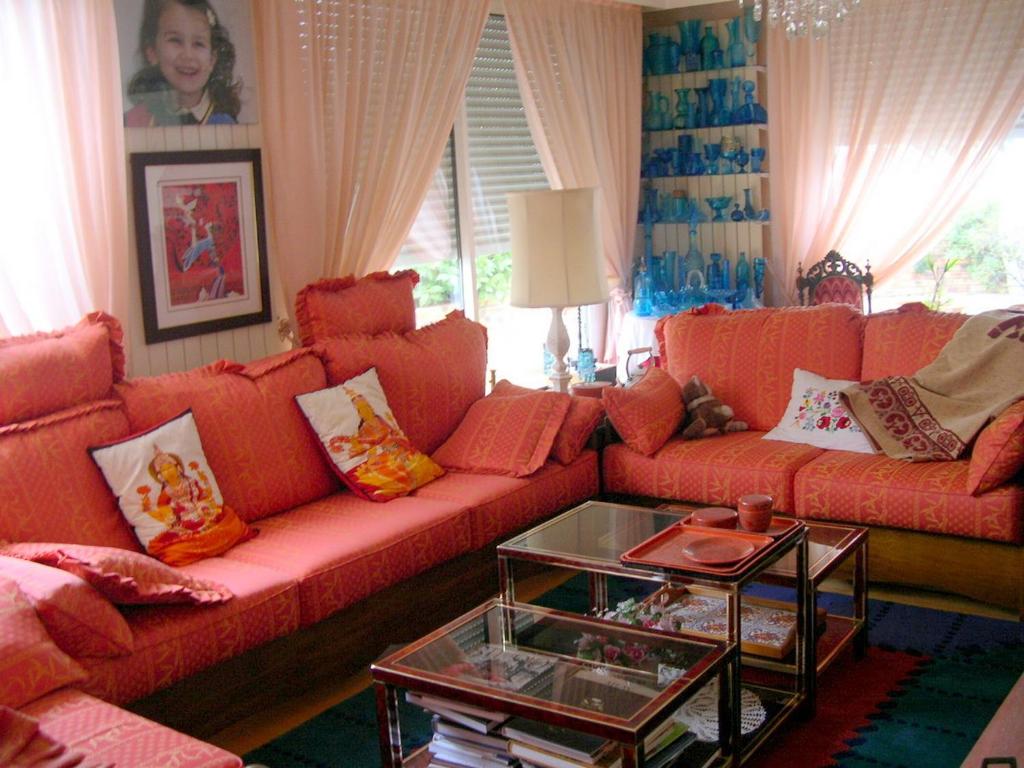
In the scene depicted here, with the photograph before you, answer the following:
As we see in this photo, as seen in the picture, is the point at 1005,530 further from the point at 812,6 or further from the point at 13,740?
the point at 13,740

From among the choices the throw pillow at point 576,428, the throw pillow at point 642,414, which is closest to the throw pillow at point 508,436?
the throw pillow at point 576,428

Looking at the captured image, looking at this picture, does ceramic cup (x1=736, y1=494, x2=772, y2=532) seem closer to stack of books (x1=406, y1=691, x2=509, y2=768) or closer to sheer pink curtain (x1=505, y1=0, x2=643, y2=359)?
stack of books (x1=406, y1=691, x2=509, y2=768)

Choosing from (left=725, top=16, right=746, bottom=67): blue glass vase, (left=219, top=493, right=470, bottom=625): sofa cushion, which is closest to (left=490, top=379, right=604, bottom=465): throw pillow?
(left=219, top=493, right=470, bottom=625): sofa cushion

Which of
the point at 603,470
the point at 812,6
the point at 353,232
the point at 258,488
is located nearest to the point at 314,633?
the point at 258,488

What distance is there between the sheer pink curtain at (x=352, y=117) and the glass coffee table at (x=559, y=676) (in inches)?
77.4

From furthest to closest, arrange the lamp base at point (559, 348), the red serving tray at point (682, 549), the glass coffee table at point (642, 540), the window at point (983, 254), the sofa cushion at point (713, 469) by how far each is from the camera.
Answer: the window at point (983, 254)
the lamp base at point (559, 348)
the sofa cushion at point (713, 469)
the glass coffee table at point (642, 540)
the red serving tray at point (682, 549)

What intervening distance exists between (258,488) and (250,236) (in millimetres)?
1015

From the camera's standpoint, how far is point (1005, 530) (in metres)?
3.55

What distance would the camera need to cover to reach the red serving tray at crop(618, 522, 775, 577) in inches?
111

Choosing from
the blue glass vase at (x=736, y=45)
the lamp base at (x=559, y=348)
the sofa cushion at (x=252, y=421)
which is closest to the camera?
the sofa cushion at (x=252, y=421)

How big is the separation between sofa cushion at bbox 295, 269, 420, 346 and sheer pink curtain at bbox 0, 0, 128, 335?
677mm

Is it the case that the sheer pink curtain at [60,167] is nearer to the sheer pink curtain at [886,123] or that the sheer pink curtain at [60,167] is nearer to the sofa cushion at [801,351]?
the sofa cushion at [801,351]

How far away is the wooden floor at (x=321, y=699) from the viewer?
3.11 metres

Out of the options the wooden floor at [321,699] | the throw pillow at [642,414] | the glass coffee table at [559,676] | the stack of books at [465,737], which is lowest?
the wooden floor at [321,699]
